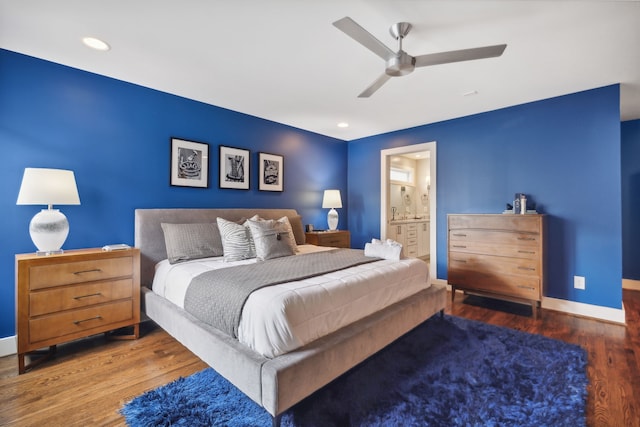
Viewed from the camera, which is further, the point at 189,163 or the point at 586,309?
the point at 189,163

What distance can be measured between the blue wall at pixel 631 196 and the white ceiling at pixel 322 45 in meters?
1.01

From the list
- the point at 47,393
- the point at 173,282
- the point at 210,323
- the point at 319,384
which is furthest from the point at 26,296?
the point at 319,384

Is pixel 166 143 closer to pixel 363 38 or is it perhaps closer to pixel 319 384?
pixel 363 38

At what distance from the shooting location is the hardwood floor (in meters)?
1.61

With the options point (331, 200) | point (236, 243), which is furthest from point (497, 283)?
point (236, 243)

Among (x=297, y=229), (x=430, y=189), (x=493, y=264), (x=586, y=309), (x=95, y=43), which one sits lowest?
(x=586, y=309)

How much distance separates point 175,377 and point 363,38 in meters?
2.52

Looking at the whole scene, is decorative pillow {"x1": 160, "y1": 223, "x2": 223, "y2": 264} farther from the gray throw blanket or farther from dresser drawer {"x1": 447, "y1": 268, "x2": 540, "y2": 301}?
dresser drawer {"x1": 447, "y1": 268, "x2": 540, "y2": 301}

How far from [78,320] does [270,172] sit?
8.68ft

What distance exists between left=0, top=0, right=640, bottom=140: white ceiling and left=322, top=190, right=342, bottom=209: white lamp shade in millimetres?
1620

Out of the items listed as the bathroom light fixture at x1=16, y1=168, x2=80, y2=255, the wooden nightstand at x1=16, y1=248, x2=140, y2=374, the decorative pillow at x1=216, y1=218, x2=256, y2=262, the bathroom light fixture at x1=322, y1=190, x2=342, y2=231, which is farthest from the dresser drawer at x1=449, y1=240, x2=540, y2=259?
the bathroom light fixture at x1=16, y1=168, x2=80, y2=255

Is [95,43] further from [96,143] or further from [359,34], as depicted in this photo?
[359,34]

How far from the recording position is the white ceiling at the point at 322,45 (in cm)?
183

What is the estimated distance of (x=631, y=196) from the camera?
417 centimetres
